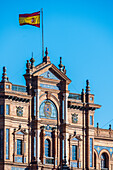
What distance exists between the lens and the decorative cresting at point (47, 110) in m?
105

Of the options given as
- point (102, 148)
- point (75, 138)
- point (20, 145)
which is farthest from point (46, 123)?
point (102, 148)

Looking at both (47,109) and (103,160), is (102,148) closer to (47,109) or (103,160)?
(103,160)

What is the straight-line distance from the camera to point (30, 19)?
348ft

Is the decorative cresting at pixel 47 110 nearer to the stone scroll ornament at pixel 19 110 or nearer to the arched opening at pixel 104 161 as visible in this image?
the stone scroll ornament at pixel 19 110

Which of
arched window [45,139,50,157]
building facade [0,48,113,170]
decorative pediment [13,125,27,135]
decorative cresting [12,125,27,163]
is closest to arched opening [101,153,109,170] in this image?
building facade [0,48,113,170]

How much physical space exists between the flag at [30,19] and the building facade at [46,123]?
4.39 metres

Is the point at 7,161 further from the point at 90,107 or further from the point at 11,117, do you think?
the point at 90,107

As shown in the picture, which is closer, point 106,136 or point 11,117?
point 11,117

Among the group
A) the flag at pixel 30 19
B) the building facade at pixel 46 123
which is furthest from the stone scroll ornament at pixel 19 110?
the flag at pixel 30 19

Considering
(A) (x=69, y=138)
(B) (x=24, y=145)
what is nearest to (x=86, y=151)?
(A) (x=69, y=138)

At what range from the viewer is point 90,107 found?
360 ft

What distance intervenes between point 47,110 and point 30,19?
465 inches

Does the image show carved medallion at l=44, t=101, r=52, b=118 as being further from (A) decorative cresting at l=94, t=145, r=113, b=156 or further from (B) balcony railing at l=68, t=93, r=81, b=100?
(A) decorative cresting at l=94, t=145, r=113, b=156

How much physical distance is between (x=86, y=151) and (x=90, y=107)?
19.1 feet
